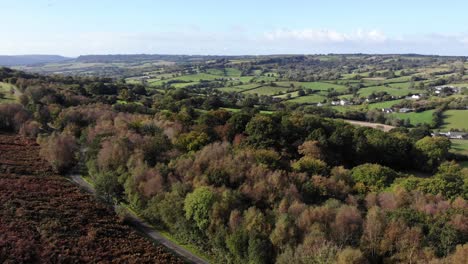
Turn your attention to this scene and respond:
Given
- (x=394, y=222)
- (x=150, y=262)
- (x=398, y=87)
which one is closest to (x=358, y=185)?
(x=394, y=222)

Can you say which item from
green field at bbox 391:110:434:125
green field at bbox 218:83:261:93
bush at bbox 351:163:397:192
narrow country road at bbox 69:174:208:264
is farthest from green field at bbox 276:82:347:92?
narrow country road at bbox 69:174:208:264

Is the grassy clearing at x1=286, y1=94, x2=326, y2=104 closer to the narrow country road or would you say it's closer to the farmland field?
the farmland field

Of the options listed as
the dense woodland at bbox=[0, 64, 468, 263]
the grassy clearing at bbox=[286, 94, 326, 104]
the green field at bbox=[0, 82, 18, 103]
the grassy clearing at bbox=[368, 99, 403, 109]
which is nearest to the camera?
the dense woodland at bbox=[0, 64, 468, 263]

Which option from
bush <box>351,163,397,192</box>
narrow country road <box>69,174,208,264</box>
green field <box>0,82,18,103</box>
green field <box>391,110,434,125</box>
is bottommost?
narrow country road <box>69,174,208,264</box>

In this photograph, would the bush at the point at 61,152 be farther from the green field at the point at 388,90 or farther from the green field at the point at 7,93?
the green field at the point at 388,90

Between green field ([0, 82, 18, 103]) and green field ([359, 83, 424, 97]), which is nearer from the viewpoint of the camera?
green field ([0, 82, 18, 103])

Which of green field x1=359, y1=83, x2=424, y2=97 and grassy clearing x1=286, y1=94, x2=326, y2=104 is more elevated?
green field x1=359, y1=83, x2=424, y2=97

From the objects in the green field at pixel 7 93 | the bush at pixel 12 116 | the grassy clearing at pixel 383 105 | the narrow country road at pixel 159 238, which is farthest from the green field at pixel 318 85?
the narrow country road at pixel 159 238
